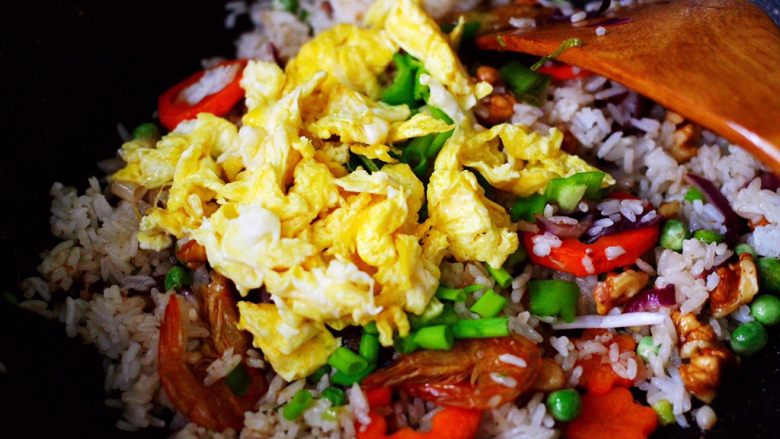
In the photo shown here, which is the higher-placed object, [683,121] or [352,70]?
[352,70]

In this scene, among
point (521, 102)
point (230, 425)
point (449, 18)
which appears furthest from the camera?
point (449, 18)

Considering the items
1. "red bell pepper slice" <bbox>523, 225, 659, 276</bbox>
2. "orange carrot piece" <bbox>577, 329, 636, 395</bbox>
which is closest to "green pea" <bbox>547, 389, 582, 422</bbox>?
"orange carrot piece" <bbox>577, 329, 636, 395</bbox>

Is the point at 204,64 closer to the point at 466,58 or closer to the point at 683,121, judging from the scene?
the point at 466,58

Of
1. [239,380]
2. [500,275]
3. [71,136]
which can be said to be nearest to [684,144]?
[500,275]

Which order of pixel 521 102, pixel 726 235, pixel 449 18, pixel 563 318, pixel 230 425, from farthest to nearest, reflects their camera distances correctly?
pixel 449 18
pixel 521 102
pixel 726 235
pixel 563 318
pixel 230 425

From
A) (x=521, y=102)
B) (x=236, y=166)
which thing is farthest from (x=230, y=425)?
(x=521, y=102)

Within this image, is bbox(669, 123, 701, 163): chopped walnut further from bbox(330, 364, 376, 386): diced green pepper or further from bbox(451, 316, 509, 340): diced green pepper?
bbox(330, 364, 376, 386): diced green pepper

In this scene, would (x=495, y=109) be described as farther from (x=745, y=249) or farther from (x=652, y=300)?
(x=745, y=249)
